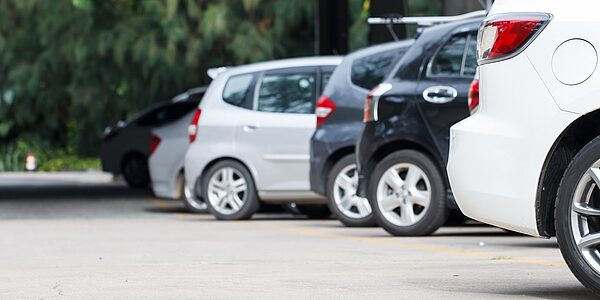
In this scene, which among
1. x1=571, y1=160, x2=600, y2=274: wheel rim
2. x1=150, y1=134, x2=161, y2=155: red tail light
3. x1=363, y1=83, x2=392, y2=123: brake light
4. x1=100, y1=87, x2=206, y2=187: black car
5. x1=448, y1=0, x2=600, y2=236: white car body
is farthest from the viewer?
x1=100, y1=87, x2=206, y2=187: black car

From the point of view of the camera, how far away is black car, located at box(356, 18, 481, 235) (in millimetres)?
13227

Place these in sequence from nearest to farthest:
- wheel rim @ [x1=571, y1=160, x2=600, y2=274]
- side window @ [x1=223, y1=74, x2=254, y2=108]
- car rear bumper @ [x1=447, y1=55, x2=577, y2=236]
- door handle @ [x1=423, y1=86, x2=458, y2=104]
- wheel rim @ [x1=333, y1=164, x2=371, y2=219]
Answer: wheel rim @ [x1=571, y1=160, x2=600, y2=274]
car rear bumper @ [x1=447, y1=55, x2=577, y2=236]
door handle @ [x1=423, y1=86, x2=458, y2=104]
wheel rim @ [x1=333, y1=164, x2=371, y2=219]
side window @ [x1=223, y1=74, x2=254, y2=108]

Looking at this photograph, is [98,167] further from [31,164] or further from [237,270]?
[237,270]

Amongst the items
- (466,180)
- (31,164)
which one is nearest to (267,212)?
(466,180)

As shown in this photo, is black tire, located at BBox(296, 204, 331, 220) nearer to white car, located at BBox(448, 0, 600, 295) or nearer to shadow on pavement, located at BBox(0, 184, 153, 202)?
shadow on pavement, located at BBox(0, 184, 153, 202)

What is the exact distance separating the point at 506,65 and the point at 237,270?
2.61 metres

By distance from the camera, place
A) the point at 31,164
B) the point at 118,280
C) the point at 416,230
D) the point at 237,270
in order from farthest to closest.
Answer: the point at 31,164 → the point at 416,230 → the point at 237,270 → the point at 118,280

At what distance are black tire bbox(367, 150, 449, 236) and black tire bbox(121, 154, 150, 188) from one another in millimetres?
12537

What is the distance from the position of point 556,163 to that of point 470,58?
5618 mm

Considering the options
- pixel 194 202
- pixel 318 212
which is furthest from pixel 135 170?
pixel 318 212

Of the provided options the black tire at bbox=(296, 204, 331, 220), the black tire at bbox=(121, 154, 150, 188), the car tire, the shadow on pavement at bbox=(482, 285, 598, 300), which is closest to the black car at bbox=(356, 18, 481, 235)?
the black tire at bbox=(296, 204, 331, 220)

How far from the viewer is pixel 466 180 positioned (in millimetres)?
8117

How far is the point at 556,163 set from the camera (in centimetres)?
773

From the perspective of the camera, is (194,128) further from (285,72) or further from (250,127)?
(285,72)
